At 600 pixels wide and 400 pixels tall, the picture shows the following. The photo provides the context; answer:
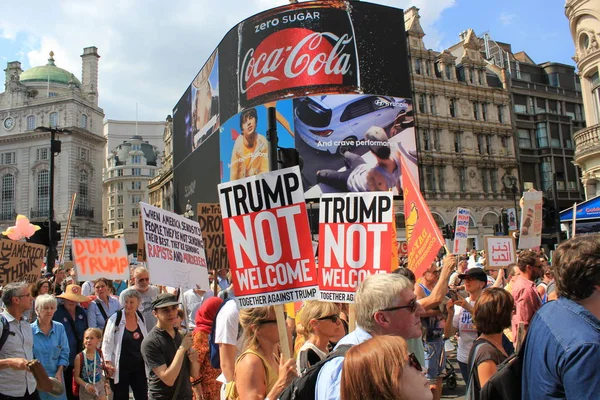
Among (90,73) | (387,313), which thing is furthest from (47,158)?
(387,313)

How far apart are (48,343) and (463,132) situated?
4813 cm

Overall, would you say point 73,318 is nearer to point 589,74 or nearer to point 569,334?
point 569,334

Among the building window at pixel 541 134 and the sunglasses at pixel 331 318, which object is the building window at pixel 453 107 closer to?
the building window at pixel 541 134

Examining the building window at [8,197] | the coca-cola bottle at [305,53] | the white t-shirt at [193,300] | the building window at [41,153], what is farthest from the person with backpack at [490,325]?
the building window at [8,197]

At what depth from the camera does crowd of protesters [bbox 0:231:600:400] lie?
2248 mm

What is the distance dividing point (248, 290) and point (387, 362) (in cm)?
212

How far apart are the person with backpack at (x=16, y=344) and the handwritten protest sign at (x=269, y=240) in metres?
2.40

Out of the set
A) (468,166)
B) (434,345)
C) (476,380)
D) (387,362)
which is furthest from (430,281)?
(468,166)

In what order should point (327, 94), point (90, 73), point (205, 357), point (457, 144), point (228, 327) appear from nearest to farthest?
point (228, 327)
point (205, 357)
point (327, 94)
point (457, 144)
point (90, 73)

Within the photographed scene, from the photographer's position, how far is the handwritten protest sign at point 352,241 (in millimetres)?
4539

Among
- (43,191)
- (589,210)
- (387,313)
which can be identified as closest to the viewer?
(387,313)

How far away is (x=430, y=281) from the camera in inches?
267

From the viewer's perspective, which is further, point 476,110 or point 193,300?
point 476,110

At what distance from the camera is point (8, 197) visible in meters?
71.8
